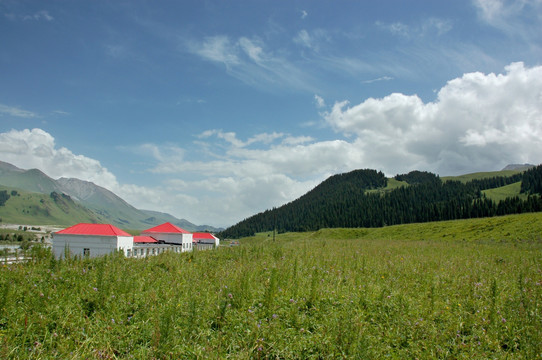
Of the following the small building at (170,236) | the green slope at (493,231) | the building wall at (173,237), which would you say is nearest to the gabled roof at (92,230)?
the small building at (170,236)

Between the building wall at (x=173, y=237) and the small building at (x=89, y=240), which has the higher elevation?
the small building at (x=89, y=240)

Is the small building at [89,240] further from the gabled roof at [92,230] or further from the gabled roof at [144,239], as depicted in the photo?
the gabled roof at [144,239]

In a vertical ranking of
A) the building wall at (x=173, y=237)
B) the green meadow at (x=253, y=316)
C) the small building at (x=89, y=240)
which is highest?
the green meadow at (x=253, y=316)

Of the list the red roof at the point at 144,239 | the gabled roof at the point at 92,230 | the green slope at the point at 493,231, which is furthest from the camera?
the red roof at the point at 144,239

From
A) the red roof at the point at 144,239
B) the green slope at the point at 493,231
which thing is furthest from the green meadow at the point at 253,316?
the red roof at the point at 144,239

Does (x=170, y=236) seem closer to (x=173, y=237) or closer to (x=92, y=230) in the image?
(x=173, y=237)

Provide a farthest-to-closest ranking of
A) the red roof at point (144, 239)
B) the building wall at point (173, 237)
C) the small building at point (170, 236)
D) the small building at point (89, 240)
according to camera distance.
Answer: the small building at point (170, 236)
the building wall at point (173, 237)
the red roof at point (144, 239)
the small building at point (89, 240)

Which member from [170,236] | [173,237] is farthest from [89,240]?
[173,237]

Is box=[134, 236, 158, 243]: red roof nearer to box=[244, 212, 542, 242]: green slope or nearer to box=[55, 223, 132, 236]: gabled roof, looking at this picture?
box=[55, 223, 132, 236]: gabled roof

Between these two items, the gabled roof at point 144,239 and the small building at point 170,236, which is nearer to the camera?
the gabled roof at point 144,239

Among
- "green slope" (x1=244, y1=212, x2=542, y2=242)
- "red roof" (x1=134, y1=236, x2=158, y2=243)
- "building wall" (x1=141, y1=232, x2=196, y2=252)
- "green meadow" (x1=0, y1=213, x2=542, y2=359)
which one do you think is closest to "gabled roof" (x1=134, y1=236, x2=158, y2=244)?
"red roof" (x1=134, y1=236, x2=158, y2=243)

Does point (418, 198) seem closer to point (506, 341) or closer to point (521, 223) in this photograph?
point (521, 223)

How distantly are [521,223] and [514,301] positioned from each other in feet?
161

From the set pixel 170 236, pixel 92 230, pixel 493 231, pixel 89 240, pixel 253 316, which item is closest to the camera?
pixel 253 316
